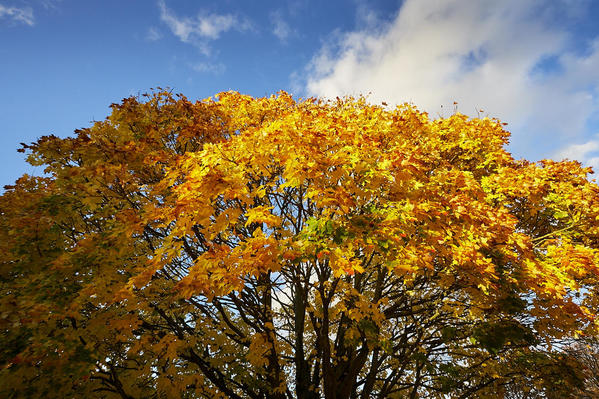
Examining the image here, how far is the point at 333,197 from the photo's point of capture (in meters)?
4.86

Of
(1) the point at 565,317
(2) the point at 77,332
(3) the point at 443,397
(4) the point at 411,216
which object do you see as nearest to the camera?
(2) the point at 77,332

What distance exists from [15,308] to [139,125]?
550 centimetres

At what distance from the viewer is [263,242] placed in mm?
4680

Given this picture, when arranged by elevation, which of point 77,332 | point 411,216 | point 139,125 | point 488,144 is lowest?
point 77,332

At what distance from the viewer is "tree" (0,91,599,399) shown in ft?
14.8

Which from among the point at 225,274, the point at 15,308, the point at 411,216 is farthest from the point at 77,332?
the point at 411,216

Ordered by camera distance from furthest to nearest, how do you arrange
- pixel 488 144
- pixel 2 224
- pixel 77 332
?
pixel 488 144 < pixel 2 224 < pixel 77 332

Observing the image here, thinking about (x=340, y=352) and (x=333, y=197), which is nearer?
(x=333, y=197)

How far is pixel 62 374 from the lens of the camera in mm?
3930

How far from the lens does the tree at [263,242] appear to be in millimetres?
4508

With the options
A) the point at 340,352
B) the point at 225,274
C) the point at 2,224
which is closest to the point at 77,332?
the point at 225,274

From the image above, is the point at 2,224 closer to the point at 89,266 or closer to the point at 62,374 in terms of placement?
the point at 89,266

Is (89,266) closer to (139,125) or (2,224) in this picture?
(2,224)

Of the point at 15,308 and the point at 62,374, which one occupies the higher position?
the point at 15,308
